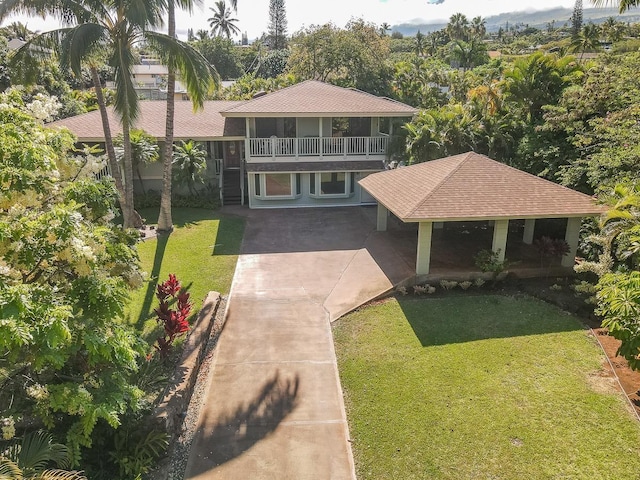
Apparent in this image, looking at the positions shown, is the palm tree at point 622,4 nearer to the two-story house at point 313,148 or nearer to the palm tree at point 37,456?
the two-story house at point 313,148

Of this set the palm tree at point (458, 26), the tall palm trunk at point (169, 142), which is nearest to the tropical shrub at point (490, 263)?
the tall palm trunk at point (169, 142)

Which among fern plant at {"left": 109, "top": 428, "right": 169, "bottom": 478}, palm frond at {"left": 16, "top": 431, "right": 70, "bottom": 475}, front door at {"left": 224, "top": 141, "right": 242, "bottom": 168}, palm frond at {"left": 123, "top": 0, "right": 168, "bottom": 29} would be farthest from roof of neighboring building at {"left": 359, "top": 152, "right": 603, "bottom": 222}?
front door at {"left": 224, "top": 141, "right": 242, "bottom": 168}

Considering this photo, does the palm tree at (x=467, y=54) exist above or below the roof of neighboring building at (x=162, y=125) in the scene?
above

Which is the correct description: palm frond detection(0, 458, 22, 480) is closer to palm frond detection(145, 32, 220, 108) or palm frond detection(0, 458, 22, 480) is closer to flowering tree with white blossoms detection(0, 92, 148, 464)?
flowering tree with white blossoms detection(0, 92, 148, 464)

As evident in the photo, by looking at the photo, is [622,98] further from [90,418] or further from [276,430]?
[90,418]

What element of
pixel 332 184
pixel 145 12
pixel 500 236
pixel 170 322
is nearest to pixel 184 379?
pixel 170 322

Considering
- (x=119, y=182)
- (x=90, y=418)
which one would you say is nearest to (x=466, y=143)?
(x=119, y=182)
